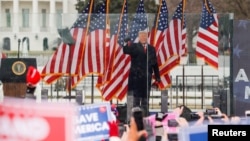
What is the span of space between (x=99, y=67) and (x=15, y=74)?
3.62ft

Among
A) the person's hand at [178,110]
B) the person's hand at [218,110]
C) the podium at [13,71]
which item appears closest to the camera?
the person's hand at [178,110]

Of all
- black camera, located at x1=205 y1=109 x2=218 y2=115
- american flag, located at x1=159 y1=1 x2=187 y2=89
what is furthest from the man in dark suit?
black camera, located at x1=205 y1=109 x2=218 y2=115

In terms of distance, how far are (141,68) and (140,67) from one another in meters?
0.02


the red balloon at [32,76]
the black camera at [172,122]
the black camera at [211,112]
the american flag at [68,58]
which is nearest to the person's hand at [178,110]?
the black camera at [211,112]

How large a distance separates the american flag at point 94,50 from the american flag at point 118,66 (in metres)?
0.14

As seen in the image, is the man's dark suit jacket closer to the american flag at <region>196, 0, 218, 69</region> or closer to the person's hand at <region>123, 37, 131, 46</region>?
the person's hand at <region>123, 37, 131, 46</region>

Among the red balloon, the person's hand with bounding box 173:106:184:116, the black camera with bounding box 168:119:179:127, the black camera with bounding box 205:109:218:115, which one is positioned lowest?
the black camera with bounding box 168:119:179:127

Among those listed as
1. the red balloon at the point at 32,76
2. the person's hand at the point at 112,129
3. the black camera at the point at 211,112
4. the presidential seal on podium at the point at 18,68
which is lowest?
the black camera at the point at 211,112

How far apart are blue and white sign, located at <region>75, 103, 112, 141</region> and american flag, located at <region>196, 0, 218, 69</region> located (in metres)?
3.96

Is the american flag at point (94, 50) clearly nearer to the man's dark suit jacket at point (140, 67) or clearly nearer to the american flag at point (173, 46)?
the man's dark suit jacket at point (140, 67)

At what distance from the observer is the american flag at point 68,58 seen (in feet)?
33.6

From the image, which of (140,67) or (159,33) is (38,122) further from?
(159,33)

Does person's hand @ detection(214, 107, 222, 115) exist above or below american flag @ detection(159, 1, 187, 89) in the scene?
below

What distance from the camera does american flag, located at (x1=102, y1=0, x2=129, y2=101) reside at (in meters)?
10.3
